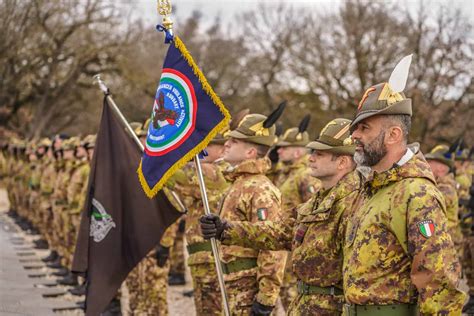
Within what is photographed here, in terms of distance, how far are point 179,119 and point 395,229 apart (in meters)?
2.17

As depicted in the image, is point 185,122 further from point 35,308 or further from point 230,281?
point 35,308

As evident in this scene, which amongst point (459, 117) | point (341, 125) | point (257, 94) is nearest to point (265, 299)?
point (341, 125)

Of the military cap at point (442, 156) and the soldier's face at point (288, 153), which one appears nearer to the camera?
the military cap at point (442, 156)

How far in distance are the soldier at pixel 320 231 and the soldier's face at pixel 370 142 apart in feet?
2.31

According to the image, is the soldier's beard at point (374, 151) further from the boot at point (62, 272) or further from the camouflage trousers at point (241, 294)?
the boot at point (62, 272)

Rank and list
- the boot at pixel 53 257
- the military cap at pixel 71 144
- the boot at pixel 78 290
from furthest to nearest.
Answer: the boot at pixel 53 257 < the military cap at pixel 71 144 < the boot at pixel 78 290

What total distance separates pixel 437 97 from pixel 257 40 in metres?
13.5

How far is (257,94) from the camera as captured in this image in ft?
125

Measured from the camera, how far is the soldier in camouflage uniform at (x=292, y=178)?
870 centimetres

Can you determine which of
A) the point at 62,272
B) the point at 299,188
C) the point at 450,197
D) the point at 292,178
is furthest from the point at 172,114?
the point at 62,272

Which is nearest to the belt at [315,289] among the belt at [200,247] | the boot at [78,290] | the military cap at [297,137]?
the belt at [200,247]

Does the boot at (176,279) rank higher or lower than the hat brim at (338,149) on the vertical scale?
lower

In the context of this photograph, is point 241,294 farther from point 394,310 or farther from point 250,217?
point 394,310

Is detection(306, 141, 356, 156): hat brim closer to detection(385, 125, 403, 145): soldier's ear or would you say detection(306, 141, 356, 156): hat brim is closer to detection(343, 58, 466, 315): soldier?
detection(343, 58, 466, 315): soldier
